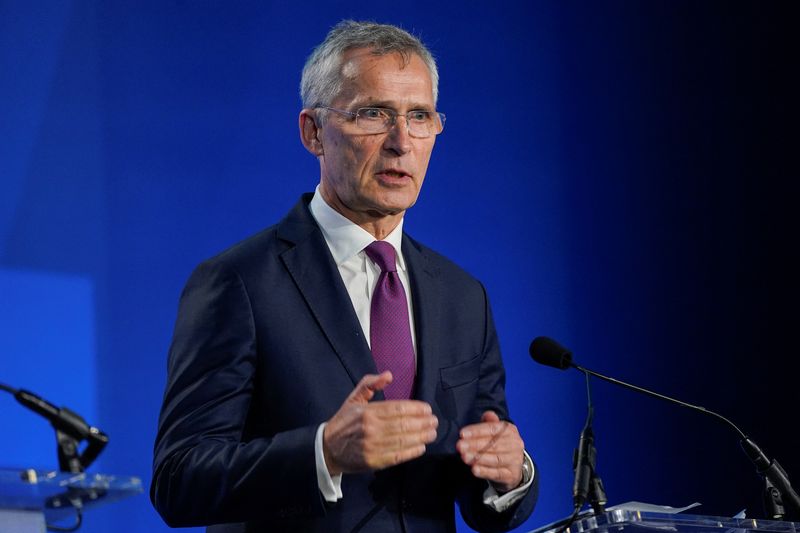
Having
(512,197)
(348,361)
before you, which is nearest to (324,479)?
(348,361)

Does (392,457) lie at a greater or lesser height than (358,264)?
lesser

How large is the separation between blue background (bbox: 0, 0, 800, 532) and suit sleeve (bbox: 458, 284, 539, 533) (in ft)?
3.76

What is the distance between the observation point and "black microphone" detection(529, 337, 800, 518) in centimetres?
188

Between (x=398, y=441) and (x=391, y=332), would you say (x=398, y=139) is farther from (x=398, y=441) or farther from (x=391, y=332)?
(x=398, y=441)

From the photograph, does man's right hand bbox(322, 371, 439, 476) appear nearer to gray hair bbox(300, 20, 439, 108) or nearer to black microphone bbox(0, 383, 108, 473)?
black microphone bbox(0, 383, 108, 473)

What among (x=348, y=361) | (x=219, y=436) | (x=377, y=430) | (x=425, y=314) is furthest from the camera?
(x=425, y=314)

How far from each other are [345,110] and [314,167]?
3.58 feet

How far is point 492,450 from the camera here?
180cm

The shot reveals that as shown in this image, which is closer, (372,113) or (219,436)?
(219,436)

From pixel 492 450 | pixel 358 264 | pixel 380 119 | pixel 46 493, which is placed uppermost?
pixel 380 119

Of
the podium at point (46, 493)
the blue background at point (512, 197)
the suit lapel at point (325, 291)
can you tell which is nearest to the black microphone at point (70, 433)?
the podium at point (46, 493)

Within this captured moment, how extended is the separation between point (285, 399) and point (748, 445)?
844mm

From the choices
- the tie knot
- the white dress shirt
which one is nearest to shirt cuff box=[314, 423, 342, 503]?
the white dress shirt

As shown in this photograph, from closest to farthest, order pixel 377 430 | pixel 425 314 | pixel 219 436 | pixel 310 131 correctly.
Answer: pixel 377 430 → pixel 219 436 → pixel 425 314 → pixel 310 131
